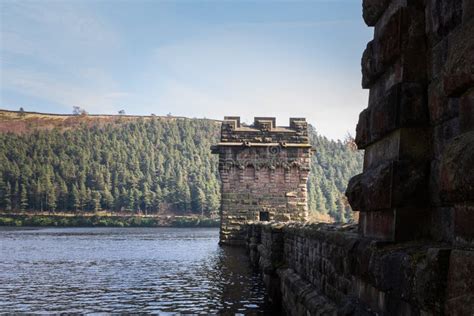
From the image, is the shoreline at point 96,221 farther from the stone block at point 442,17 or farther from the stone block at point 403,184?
the stone block at point 442,17

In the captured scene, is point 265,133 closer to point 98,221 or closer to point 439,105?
point 439,105

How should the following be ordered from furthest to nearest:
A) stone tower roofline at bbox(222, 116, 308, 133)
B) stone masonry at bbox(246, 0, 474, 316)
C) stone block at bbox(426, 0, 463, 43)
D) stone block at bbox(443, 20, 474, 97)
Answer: stone tower roofline at bbox(222, 116, 308, 133) → stone block at bbox(426, 0, 463, 43) → stone masonry at bbox(246, 0, 474, 316) → stone block at bbox(443, 20, 474, 97)

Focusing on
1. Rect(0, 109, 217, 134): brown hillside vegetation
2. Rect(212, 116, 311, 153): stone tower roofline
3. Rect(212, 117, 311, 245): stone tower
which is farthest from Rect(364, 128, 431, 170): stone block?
Rect(0, 109, 217, 134): brown hillside vegetation

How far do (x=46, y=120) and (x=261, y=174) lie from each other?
159m

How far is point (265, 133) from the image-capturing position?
113 feet

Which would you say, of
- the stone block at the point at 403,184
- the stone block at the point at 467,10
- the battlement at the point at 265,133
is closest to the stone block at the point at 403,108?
the stone block at the point at 403,184

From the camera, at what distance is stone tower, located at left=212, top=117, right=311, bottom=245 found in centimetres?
3312

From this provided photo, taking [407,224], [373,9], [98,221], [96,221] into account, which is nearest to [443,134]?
[407,224]

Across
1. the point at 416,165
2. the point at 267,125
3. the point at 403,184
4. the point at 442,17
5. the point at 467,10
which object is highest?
the point at 267,125

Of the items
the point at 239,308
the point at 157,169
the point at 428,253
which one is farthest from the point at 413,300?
the point at 157,169

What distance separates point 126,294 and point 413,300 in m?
14.5

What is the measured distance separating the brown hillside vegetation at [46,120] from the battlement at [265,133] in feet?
481

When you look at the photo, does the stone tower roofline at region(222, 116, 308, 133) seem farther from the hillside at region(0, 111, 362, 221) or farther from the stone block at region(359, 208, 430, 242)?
the hillside at region(0, 111, 362, 221)

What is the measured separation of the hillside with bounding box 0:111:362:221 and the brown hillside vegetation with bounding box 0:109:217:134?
0.32 metres
